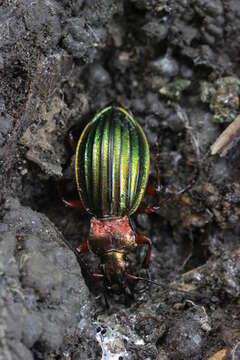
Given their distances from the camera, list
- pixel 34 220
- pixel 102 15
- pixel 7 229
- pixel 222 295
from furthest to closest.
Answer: pixel 102 15 → pixel 222 295 → pixel 34 220 → pixel 7 229

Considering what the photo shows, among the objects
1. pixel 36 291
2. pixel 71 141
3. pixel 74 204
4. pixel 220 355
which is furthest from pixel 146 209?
pixel 36 291

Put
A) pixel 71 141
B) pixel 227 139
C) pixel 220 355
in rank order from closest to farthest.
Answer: pixel 220 355, pixel 227 139, pixel 71 141

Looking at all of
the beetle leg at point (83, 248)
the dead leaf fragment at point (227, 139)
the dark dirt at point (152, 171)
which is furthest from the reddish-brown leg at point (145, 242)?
the dead leaf fragment at point (227, 139)

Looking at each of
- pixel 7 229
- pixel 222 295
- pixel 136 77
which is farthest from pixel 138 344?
pixel 136 77

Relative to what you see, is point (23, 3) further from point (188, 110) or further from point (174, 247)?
point (174, 247)

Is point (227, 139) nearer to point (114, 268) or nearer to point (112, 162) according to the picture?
point (112, 162)

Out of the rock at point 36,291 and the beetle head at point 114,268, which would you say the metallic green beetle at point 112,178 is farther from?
the rock at point 36,291

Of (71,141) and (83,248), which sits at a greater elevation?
(71,141)
